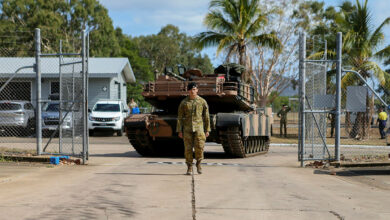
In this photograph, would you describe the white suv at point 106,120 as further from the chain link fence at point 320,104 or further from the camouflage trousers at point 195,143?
the camouflage trousers at point 195,143

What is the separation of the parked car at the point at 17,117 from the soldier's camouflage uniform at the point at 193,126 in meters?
8.91

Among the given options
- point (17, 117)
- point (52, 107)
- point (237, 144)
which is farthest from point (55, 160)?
point (52, 107)

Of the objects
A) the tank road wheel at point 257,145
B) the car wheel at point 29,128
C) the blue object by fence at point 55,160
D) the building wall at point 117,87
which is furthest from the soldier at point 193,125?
the building wall at point 117,87

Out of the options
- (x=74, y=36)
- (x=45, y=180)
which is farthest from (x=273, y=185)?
(x=74, y=36)

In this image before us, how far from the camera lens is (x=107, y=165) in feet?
39.7

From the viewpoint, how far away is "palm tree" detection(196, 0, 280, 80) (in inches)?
989

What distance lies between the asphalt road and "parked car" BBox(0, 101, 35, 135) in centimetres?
763

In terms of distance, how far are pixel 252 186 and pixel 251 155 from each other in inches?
294

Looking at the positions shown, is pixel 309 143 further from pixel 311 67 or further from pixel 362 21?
pixel 362 21

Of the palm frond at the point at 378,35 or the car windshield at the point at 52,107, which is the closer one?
the car windshield at the point at 52,107

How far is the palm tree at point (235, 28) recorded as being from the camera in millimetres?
25109

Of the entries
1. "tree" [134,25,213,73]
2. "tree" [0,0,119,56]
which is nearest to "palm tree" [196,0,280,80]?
"tree" [0,0,119,56]

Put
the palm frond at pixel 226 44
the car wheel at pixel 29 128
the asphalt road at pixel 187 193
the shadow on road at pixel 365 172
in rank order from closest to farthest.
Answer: the asphalt road at pixel 187 193 → the shadow on road at pixel 365 172 → the car wheel at pixel 29 128 → the palm frond at pixel 226 44

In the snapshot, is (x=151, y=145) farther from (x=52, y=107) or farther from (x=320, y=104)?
(x=52, y=107)
